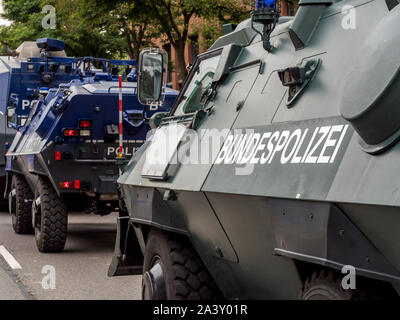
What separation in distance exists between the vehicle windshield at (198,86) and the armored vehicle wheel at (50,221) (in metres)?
5.57

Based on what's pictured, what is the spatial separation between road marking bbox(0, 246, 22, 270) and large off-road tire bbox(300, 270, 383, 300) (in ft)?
23.1

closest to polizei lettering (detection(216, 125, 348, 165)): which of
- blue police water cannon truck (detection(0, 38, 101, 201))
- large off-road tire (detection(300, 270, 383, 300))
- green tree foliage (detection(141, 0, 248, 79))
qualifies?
large off-road tire (detection(300, 270, 383, 300))

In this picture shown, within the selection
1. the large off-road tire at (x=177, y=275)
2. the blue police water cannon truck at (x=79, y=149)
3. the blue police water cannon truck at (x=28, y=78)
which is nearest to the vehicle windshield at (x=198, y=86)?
the large off-road tire at (x=177, y=275)

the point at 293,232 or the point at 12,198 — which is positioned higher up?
the point at 293,232

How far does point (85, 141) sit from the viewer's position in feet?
36.9

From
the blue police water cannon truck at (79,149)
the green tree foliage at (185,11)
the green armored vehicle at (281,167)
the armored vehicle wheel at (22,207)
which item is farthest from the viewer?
the green tree foliage at (185,11)

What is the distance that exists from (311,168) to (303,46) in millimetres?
991

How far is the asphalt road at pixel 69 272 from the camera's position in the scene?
26.8 ft

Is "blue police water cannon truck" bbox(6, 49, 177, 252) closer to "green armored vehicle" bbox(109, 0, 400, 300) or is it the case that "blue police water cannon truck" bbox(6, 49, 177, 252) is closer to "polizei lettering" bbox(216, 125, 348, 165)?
"green armored vehicle" bbox(109, 0, 400, 300)

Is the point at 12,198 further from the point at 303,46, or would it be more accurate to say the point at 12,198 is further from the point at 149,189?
the point at 303,46

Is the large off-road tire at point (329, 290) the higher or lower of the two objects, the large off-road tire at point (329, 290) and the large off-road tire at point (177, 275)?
the higher

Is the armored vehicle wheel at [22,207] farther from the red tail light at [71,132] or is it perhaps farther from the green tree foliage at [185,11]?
the green tree foliage at [185,11]

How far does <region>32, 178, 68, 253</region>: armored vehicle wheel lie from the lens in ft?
36.0

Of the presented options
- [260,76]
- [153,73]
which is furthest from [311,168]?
[153,73]
